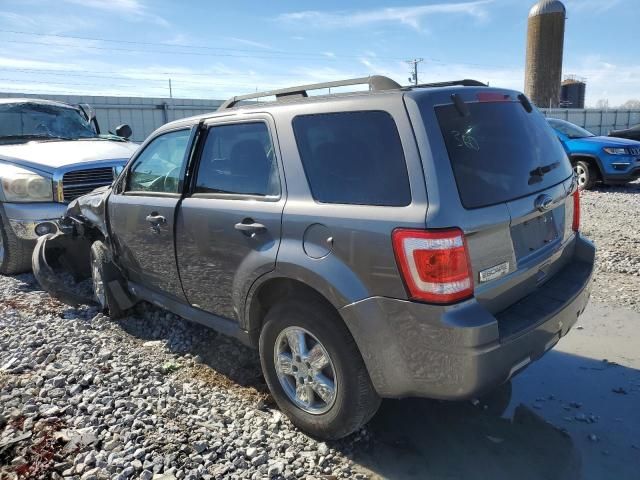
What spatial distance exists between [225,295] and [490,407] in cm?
186

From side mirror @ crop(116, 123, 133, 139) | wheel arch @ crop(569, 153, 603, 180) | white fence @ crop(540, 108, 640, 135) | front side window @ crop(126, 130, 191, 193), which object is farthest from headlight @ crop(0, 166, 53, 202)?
white fence @ crop(540, 108, 640, 135)

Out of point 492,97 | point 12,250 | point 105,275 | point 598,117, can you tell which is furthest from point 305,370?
point 598,117

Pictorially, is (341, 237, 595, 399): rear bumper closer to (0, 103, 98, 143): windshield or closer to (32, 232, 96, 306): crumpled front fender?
(32, 232, 96, 306): crumpled front fender

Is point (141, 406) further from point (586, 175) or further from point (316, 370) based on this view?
point (586, 175)

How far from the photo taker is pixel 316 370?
9.11 ft

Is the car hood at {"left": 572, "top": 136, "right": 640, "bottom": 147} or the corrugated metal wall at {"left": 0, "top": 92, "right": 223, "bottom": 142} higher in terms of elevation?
the corrugated metal wall at {"left": 0, "top": 92, "right": 223, "bottom": 142}

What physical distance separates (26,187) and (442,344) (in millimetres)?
5377

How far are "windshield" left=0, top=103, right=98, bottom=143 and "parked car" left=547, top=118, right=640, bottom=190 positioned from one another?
9953 mm

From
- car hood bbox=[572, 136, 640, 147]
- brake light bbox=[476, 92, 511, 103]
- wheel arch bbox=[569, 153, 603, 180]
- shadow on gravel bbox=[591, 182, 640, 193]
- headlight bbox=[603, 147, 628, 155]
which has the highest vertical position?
brake light bbox=[476, 92, 511, 103]

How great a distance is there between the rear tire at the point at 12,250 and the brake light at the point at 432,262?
204 inches

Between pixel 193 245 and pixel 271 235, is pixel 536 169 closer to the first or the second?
pixel 271 235

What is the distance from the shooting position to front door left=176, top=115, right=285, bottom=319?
288 cm

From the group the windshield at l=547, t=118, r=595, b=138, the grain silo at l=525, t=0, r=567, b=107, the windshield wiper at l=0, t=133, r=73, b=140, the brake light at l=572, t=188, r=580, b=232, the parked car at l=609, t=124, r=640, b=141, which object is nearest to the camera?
the brake light at l=572, t=188, r=580, b=232

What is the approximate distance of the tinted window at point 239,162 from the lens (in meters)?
2.99
